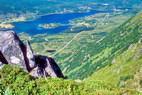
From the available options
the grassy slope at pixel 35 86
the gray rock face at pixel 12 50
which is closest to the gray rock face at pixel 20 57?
the gray rock face at pixel 12 50

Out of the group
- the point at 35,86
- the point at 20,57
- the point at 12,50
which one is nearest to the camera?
the point at 35,86

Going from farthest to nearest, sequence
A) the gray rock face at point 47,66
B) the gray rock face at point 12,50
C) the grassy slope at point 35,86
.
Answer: the gray rock face at point 47,66 → the gray rock face at point 12,50 → the grassy slope at point 35,86

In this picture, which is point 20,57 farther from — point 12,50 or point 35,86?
point 35,86

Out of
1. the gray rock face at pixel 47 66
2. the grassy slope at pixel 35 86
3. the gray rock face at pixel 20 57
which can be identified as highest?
the grassy slope at pixel 35 86

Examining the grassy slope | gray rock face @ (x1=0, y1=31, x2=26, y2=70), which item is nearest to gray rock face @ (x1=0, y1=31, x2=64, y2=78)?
gray rock face @ (x1=0, y1=31, x2=26, y2=70)

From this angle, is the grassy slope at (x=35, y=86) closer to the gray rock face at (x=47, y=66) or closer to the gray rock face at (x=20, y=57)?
the gray rock face at (x=20, y=57)

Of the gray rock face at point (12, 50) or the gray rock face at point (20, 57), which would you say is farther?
the gray rock face at point (12, 50)

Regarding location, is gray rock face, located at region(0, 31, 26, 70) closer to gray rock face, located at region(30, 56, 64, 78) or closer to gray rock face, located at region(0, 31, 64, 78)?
gray rock face, located at region(0, 31, 64, 78)

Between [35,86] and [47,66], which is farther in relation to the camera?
[47,66]

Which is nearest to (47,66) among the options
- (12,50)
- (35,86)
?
(12,50)
